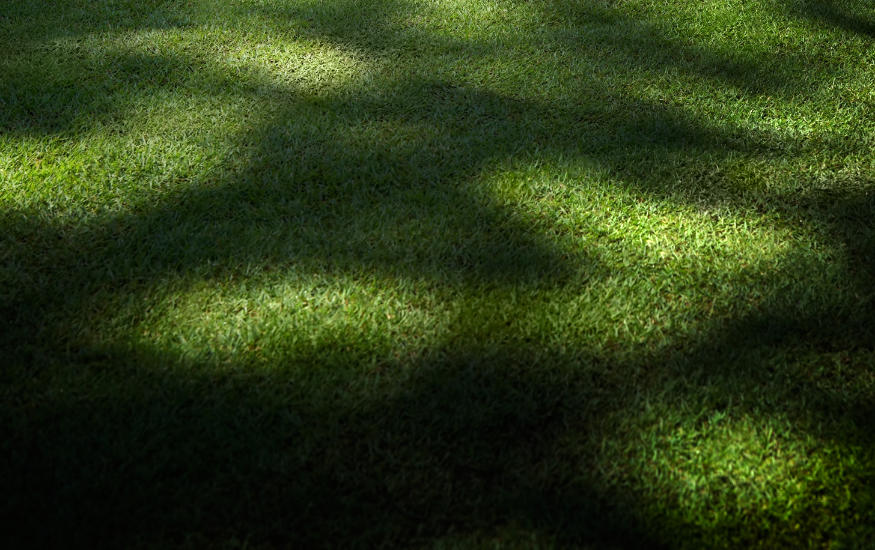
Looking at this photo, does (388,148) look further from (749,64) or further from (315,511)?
(749,64)

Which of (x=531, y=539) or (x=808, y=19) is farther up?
(x=808, y=19)

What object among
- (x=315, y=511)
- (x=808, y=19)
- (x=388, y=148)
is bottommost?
(x=315, y=511)

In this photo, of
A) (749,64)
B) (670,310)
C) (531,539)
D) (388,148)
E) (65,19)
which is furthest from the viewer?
(65,19)

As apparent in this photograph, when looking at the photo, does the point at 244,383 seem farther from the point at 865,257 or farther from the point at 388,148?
the point at 865,257

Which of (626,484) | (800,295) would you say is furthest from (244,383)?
(800,295)

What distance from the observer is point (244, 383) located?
75.7 inches

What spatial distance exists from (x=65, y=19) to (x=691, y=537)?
160 inches

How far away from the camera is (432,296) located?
2.23 m

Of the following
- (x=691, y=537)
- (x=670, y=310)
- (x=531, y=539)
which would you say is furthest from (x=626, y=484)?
(x=670, y=310)

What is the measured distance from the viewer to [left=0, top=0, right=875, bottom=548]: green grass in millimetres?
1652

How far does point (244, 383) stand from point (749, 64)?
309cm

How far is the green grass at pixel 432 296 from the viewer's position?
5.42 feet

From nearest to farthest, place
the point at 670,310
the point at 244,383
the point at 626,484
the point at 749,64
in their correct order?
the point at 626,484 < the point at 244,383 < the point at 670,310 < the point at 749,64

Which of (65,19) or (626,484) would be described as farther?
(65,19)
